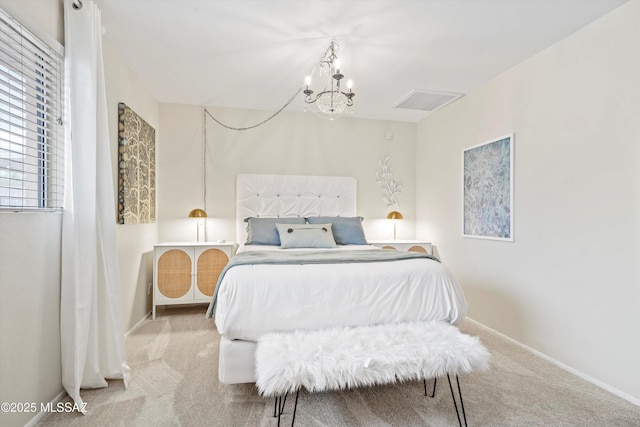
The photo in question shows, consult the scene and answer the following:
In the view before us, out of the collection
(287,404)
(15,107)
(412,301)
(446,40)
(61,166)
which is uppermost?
(446,40)

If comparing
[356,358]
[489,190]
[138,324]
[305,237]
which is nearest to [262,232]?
[305,237]

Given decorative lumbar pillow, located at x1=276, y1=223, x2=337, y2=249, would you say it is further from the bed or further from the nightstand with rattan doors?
the bed

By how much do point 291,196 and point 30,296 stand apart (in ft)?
8.92

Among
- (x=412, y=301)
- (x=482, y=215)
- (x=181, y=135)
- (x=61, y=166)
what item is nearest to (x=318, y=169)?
(x=181, y=135)

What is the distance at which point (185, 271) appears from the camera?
3.37 meters

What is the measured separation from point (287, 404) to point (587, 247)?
7.45 ft

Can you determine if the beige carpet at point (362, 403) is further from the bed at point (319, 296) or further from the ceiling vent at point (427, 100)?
the ceiling vent at point (427, 100)

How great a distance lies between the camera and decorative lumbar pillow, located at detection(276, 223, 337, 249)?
3176 mm

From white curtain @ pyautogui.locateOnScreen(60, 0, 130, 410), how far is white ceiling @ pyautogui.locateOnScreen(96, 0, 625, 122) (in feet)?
1.26

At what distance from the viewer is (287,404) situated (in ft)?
5.96

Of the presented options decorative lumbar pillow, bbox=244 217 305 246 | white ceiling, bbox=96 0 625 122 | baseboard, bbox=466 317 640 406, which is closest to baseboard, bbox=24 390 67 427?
decorative lumbar pillow, bbox=244 217 305 246

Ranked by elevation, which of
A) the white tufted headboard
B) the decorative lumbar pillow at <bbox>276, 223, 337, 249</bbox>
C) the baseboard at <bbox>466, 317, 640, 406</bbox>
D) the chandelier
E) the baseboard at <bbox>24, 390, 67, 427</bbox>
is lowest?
the baseboard at <bbox>466, 317, 640, 406</bbox>

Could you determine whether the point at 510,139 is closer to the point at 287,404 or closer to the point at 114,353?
the point at 287,404

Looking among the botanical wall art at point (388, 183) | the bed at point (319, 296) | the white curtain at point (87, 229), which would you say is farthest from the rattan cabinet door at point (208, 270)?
the botanical wall art at point (388, 183)
